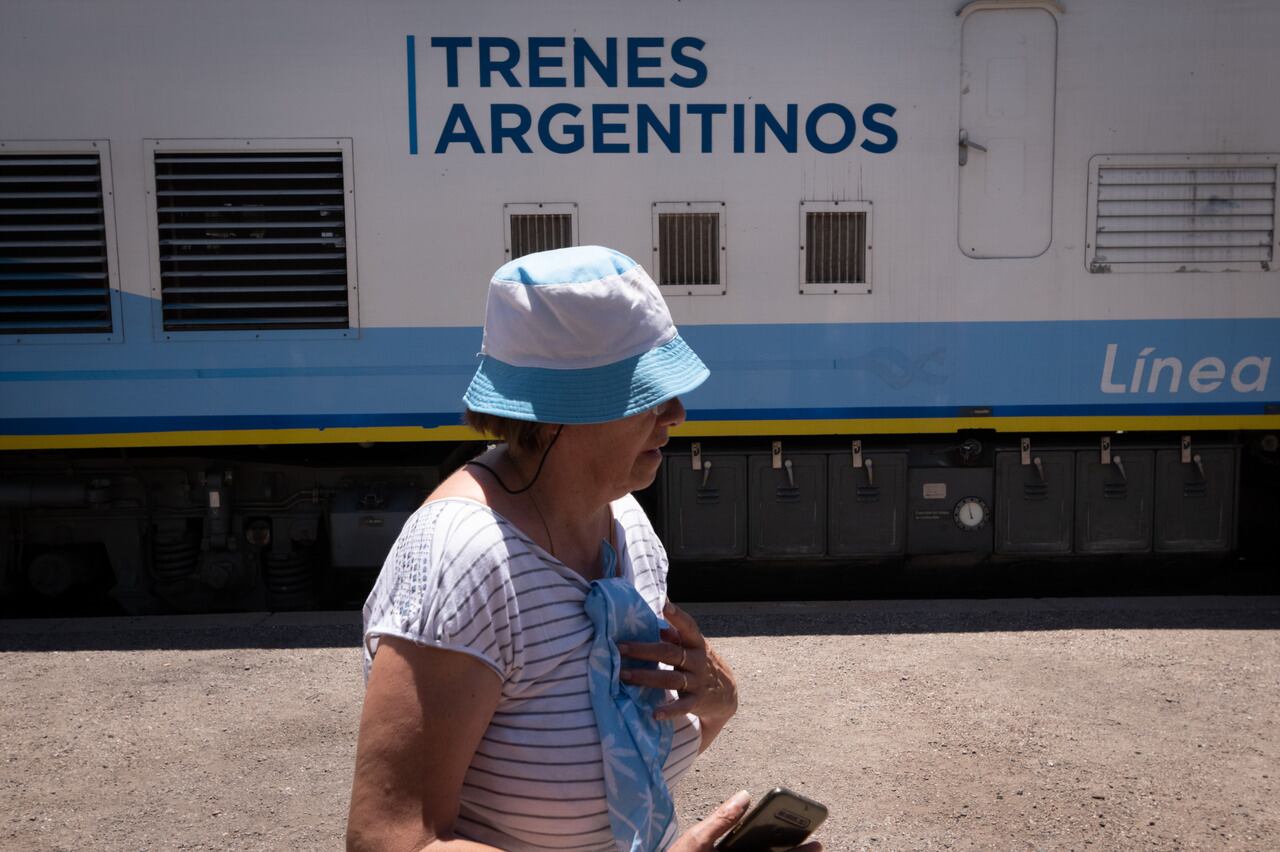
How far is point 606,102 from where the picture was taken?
6.73m

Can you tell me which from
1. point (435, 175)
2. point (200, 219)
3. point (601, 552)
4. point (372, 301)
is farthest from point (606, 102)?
point (601, 552)

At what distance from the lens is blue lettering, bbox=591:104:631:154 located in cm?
672

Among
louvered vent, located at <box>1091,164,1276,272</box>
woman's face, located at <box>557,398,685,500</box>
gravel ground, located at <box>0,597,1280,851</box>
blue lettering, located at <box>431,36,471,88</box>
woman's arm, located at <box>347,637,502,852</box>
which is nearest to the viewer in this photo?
woman's arm, located at <box>347,637,502,852</box>

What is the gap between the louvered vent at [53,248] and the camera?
21.9ft

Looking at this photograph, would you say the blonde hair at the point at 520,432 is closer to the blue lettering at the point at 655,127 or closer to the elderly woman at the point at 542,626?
the elderly woman at the point at 542,626

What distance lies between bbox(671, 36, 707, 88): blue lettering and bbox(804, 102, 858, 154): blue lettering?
70cm

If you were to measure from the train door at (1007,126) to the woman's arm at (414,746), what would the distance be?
5.96m

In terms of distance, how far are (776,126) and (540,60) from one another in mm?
1467

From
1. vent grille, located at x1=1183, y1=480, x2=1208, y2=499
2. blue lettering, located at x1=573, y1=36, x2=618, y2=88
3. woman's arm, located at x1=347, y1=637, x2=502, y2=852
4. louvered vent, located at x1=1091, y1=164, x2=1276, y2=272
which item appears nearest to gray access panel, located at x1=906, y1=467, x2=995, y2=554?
vent grille, located at x1=1183, y1=480, x2=1208, y2=499

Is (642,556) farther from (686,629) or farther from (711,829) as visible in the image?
(711,829)

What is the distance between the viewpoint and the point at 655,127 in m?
6.75

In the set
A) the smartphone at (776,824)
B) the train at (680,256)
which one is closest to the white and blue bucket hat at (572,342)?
the smartphone at (776,824)

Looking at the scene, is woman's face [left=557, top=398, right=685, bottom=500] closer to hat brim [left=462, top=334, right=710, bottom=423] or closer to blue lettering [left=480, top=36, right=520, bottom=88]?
hat brim [left=462, top=334, right=710, bottom=423]

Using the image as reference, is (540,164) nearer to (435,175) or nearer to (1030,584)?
(435,175)
